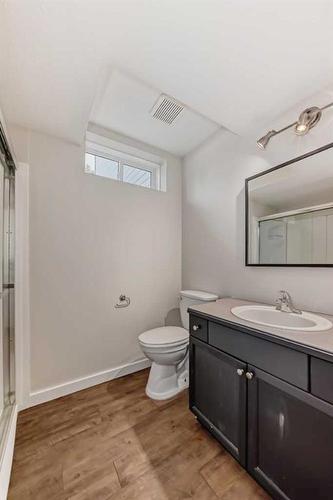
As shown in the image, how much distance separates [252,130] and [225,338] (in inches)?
62.3

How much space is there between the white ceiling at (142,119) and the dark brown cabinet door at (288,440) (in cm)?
187

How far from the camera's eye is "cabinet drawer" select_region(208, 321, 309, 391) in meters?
0.85

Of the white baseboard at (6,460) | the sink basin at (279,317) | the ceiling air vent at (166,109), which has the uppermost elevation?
the ceiling air vent at (166,109)

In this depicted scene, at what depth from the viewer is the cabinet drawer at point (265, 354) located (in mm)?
845

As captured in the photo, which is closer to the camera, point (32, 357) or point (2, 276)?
point (2, 276)

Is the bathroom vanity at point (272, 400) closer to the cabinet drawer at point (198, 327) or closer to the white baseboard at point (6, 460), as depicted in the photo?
the cabinet drawer at point (198, 327)

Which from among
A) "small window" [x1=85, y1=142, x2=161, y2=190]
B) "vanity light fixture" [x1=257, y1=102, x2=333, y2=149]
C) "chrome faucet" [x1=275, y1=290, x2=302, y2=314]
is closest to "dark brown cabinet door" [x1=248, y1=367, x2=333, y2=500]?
"chrome faucet" [x1=275, y1=290, x2=302, y2=314]

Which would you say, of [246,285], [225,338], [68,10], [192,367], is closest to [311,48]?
[68,10]

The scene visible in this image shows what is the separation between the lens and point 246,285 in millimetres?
1685

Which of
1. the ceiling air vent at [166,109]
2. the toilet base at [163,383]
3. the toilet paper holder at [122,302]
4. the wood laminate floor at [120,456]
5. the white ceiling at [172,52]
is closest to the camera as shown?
the white ceiling at [172,52]

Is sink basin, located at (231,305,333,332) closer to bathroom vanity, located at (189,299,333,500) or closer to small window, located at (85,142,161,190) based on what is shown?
bathroom vanity, located at (189,299,333,500)

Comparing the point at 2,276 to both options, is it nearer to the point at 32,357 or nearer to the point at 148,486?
the point at 32,357

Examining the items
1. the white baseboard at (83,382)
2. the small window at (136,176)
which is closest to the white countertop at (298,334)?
the white baseboard at (83,382)

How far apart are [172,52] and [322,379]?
1665 millimetres
